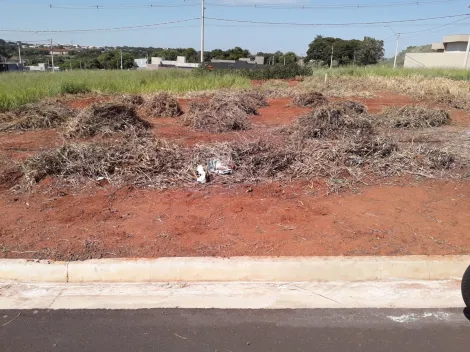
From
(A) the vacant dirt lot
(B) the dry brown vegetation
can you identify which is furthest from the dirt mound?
(A) the vacant dirt lot

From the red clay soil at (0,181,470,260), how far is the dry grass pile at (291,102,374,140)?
2.93 m

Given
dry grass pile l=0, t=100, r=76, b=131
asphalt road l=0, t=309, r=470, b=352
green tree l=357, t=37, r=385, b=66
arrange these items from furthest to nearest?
1. green tree l=357, t=37, r=385, b=66
2. dry grass pile l=0, t=100, r=76, b=131
3. asphalt road l=0, t=309, r=470, b=352

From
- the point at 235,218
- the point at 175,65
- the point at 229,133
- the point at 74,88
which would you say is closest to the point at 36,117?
the point at 229,133

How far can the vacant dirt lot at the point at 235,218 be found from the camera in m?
4.25

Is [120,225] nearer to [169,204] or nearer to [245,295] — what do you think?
[169,204]

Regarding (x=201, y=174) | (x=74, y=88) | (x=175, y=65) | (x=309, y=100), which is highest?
(x=175, y=65)

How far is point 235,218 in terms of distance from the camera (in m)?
4.90

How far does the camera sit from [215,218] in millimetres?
4910

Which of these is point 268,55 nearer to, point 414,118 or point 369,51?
point 369,51

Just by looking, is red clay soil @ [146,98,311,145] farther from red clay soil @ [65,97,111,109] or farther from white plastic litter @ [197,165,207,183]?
red clay soil @ [65,97,111,109]

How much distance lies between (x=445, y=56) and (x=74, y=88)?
171 ft

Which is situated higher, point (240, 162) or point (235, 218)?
point (240, 162)

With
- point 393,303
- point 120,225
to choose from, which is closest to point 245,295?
point 393,303

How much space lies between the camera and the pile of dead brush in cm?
1256
